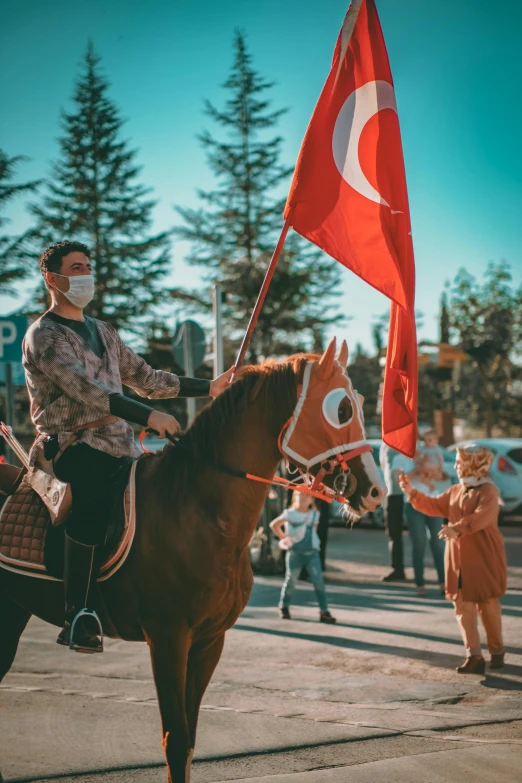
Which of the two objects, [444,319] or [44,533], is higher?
[444,319]

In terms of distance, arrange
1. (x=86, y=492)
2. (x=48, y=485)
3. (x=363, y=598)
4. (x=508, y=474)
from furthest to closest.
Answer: (x=508, y=474) → (x=363, y=598) → (x=48, y=485) → (x=86, y=492)

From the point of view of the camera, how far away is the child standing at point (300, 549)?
29.9 ft

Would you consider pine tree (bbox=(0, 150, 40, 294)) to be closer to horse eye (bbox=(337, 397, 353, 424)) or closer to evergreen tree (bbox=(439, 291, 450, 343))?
evergreen tree (bbox=(439, 291, 450, 343))

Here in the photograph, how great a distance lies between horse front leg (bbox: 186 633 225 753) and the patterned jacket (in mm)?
1034

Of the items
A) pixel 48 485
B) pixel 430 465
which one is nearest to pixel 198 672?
pixel 48 485

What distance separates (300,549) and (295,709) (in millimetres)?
3521

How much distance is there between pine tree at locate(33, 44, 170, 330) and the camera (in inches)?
1299

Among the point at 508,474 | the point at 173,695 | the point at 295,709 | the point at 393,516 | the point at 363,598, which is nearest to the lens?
the point at 173,695

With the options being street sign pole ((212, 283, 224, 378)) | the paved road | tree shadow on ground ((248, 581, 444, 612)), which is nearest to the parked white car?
tree shadow on ground ((248, 581, 444, 612))

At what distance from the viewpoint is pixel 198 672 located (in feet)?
13.3

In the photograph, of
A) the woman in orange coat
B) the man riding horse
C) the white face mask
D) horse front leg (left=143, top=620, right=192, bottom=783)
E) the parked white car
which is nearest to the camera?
horse front leg (left=143, top=620, right=192, bottom=783)

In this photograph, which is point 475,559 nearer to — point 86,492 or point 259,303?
point 259,303

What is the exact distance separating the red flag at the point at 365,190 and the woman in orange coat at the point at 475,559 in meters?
2.25

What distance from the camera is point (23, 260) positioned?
3088 centimetres
